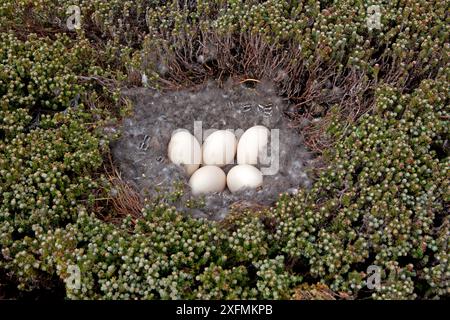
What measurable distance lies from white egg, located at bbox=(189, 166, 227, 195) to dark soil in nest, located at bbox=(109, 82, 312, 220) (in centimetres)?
5

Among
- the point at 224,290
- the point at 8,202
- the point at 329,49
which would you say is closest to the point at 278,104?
the point at 329,49

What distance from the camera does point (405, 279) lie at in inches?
92.9

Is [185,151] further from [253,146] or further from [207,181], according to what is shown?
[253,146]

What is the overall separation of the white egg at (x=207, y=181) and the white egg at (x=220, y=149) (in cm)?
9

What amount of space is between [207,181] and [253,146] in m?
0.33

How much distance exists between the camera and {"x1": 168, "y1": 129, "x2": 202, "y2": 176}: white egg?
3012mm

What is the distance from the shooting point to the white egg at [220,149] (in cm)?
304

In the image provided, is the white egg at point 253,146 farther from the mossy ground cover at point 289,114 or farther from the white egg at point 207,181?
the mossy ground cover at point 289,114

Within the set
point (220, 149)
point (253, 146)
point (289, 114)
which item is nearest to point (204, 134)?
point (220, 149)

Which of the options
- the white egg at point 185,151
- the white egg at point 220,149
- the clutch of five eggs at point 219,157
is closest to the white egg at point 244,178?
the clutch of five eggs at point 219,157

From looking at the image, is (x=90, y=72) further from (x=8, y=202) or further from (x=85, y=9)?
(x=8, y=202)

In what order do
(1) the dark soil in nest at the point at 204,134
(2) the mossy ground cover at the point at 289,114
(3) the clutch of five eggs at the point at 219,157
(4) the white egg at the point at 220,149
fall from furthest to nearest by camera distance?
(4) the white egg at the point at 220,149
(3) the clutch of five eggs at the point at 219,157
(1) the dark soil in nest at the point at 204,134
(2) the mossy ground cover at the point at 289,114

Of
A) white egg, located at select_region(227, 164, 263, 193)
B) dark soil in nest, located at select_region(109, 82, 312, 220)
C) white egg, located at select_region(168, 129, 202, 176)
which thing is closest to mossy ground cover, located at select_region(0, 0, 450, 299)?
dark soil in nest, located at select_region(109, 82, 312, 220)

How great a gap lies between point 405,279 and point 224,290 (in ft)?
2.59
